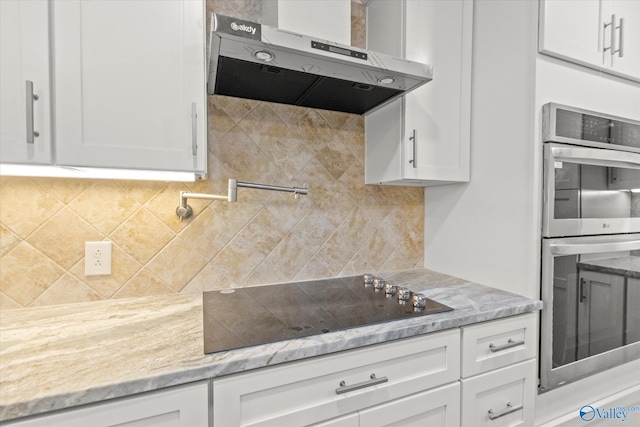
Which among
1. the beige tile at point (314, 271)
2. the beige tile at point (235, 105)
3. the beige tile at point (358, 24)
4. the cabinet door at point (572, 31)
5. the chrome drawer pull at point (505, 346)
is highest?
the beige tile at point (358, 24)

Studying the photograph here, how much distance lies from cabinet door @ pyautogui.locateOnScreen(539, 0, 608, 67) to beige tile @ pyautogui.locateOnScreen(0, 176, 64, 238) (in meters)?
1.93

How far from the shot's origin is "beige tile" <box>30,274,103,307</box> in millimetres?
1137

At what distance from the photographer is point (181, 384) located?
745mm

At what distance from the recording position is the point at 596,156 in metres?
1.31

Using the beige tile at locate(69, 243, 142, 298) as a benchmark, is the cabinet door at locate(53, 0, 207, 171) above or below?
above

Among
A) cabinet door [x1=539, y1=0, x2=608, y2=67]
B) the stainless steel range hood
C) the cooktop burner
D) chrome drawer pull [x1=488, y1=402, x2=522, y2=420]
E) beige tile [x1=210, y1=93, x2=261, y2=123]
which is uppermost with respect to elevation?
cabinet door [x1=539, y1=0, x2=608, y2=67]

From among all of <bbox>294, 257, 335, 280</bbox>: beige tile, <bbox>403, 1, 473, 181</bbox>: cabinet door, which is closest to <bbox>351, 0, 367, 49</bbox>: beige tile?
<bbox>403, 1, 473, 181</bbox>: cabinet door

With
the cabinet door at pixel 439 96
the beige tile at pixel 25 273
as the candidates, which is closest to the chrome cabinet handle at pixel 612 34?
the cabinet door at pixel 439 96

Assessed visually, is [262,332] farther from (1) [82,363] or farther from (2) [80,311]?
(2) [80,311]

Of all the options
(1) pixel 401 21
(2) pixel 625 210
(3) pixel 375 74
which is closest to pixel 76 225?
(3) pixel 375 74

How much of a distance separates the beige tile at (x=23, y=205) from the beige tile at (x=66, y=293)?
20 cm

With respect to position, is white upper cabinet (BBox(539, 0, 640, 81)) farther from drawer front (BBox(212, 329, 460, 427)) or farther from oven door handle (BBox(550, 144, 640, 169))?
drawer front (BBox(212, 329, 460, 427))

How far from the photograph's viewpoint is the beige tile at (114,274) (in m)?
1.19

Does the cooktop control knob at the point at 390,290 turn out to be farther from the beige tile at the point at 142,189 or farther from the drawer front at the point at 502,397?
the beige tile at the point at 142,189
